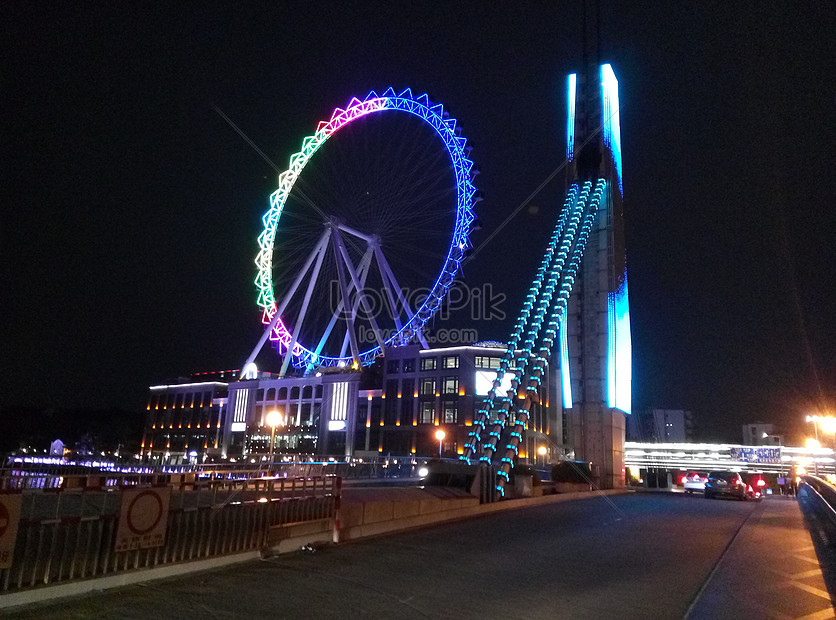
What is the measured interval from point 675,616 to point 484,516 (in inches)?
434

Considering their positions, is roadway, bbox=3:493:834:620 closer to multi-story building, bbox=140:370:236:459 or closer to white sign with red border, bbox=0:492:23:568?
white sign with red border, bbox=0:492:23:568

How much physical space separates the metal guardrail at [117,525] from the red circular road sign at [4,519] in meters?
0.24

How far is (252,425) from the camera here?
92.2m

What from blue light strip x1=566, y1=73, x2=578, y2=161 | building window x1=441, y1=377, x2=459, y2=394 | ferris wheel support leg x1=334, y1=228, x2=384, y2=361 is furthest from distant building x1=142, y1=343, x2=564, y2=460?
blue light strip x1=566, y1=73, x2=578, y2=161

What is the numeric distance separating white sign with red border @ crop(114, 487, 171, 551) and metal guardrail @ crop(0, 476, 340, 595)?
8 cm

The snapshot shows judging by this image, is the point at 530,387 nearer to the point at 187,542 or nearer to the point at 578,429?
the point at 578,429

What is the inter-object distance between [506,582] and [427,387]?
212 ft

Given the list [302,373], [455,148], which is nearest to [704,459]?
[302,373]

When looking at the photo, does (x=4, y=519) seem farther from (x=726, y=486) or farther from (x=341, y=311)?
(x=341, y=311)

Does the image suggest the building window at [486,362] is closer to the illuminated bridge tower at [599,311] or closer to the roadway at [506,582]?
the illuminated bridge tower at [599,311]

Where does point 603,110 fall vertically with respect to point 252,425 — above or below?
above

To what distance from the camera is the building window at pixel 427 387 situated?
73119mm

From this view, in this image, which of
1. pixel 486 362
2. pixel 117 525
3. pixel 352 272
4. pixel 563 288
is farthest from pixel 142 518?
pixel 486 362

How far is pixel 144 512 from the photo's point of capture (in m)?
8.37
